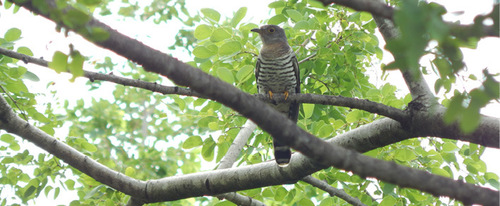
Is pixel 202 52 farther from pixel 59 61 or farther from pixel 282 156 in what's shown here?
pixel 59 61

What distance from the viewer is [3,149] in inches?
152

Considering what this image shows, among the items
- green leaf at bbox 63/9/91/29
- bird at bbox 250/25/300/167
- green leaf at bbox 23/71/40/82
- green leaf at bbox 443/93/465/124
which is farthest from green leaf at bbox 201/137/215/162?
green leaf at bbox 443/93/465/124

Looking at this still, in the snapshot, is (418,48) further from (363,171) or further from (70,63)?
(70,63)

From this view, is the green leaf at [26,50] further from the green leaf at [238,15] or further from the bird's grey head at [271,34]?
the bird's grey head at [271,34]

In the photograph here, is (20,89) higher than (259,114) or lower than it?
lower

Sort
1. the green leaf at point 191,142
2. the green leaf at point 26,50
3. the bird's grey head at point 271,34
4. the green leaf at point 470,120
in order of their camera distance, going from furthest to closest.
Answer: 1. the bird's grey head at point 271,34
2. the green leaf at point 191,142
3. the green leaf at point 26,50
4. the green leaf at point 470,120

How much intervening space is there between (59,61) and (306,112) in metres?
2.31

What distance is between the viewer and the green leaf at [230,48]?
10.4 ft

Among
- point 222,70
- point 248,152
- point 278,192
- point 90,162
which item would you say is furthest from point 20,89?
point 278,192

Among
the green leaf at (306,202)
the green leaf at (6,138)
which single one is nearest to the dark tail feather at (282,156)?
the green leaf at (306,202)

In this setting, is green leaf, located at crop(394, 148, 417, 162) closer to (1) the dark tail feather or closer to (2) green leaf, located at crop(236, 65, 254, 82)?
(1) the dark tail feather

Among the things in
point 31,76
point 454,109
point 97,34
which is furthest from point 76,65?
point 31,76

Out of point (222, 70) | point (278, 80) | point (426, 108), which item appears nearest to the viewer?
point (426, 108)

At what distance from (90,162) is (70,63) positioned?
2.04 m
